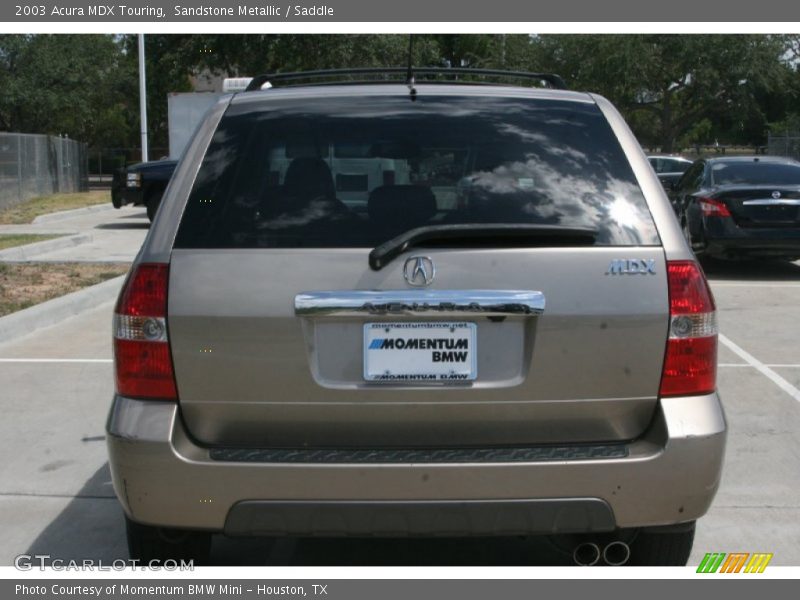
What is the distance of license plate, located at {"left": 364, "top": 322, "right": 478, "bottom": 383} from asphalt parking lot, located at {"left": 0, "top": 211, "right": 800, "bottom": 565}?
1.33 meters

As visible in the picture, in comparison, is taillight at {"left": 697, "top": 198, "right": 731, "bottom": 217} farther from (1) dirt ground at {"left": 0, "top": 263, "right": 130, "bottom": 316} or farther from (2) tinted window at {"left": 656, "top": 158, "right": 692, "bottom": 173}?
(2) tinted window at {"left": 656, "top": 158, "right": 692, "bottom": 173}

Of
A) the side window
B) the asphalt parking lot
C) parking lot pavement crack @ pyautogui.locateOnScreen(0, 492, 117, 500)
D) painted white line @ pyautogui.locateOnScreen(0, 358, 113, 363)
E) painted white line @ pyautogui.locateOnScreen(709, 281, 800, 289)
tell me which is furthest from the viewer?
the side window

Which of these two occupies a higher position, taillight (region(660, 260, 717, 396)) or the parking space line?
taillight (region(660, 260, 717, 396))

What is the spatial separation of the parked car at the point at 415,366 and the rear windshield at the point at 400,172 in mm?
11

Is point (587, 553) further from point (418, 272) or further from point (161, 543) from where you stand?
point (161, 543)

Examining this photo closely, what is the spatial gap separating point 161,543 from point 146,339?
0.86 m

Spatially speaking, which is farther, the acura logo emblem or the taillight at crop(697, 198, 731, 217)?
the taillight at crop(697, 198, 731, 217)

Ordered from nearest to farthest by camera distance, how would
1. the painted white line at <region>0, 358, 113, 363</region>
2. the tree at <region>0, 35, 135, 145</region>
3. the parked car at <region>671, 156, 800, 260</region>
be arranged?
1. the painted white line at <region>0, 358, 113, 363</region>
2. the parked car at <region>671, 156, 800, 260</region>
3. the tree at <region>0, 35, 135, 145</region>

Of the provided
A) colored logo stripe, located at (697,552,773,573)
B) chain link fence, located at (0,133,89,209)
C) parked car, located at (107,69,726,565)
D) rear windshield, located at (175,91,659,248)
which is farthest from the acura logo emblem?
chain link fence, located at (0,133,89,209)

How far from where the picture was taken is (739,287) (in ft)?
41.9

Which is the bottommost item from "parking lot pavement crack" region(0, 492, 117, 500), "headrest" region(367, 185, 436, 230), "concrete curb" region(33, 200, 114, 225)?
"concrete curb" region(33, 200, 114, 225)

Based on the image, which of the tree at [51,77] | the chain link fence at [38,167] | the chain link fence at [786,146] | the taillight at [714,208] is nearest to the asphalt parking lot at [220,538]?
the taillight at [714,208]

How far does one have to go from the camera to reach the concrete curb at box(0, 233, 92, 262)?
48.9 ft

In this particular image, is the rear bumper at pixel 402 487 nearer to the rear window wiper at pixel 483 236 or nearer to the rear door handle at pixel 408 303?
the rear door handle at pixel 408 303
